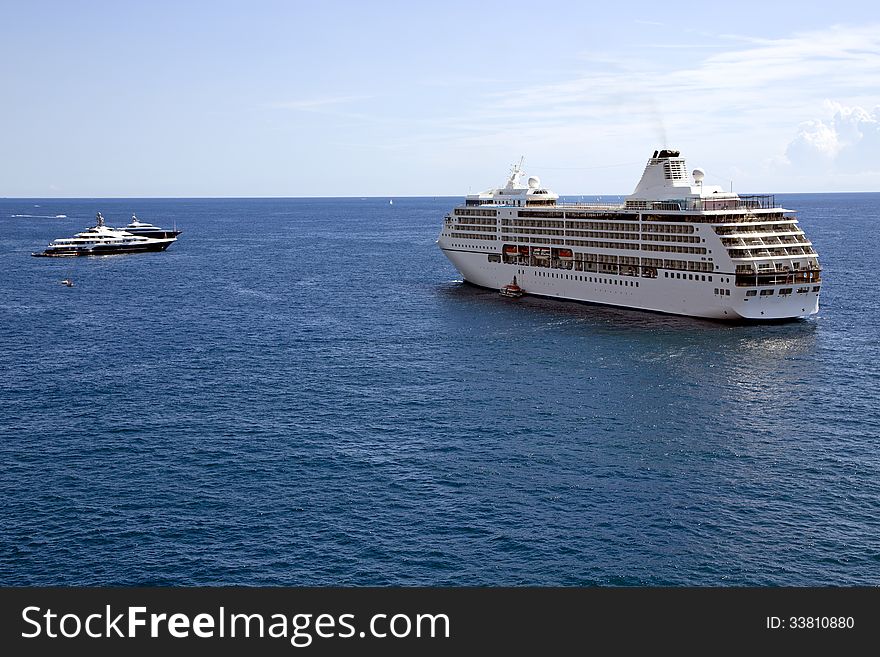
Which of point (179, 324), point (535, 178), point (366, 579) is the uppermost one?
point (535, 178)

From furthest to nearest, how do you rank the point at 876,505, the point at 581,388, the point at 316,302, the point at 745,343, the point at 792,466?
the point at 316,302 → the point at 745,343 → the point at 581,388 → the point at 792,466 → the point at 876,505

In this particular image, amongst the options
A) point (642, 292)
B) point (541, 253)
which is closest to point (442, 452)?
point (642, 292)

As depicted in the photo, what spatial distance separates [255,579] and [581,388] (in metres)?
39.8

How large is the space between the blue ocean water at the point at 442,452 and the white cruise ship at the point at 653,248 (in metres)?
4.07

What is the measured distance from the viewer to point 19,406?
72875 millimetres

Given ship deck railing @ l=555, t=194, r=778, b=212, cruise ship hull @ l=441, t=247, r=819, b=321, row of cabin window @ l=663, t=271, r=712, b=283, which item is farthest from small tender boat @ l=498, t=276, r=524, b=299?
row of cabin window @ l=663, t=271, r=712, b=283

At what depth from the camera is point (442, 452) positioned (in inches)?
2411

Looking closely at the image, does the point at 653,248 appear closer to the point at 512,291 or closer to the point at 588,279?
the point at 588,279

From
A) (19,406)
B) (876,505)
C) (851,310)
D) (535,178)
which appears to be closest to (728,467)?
(876,505)

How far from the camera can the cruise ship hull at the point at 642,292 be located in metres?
103

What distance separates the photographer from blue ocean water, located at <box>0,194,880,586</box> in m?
45.9

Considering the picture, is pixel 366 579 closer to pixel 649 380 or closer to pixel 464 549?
pixel 464 549

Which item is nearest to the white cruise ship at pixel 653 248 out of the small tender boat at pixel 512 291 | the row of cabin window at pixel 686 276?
the row of cabin window at pixel 686 276

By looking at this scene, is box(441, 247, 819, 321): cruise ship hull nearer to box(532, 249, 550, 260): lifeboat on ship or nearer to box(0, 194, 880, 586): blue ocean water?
box(532, 249, 550, 260): lifeboat on ship
